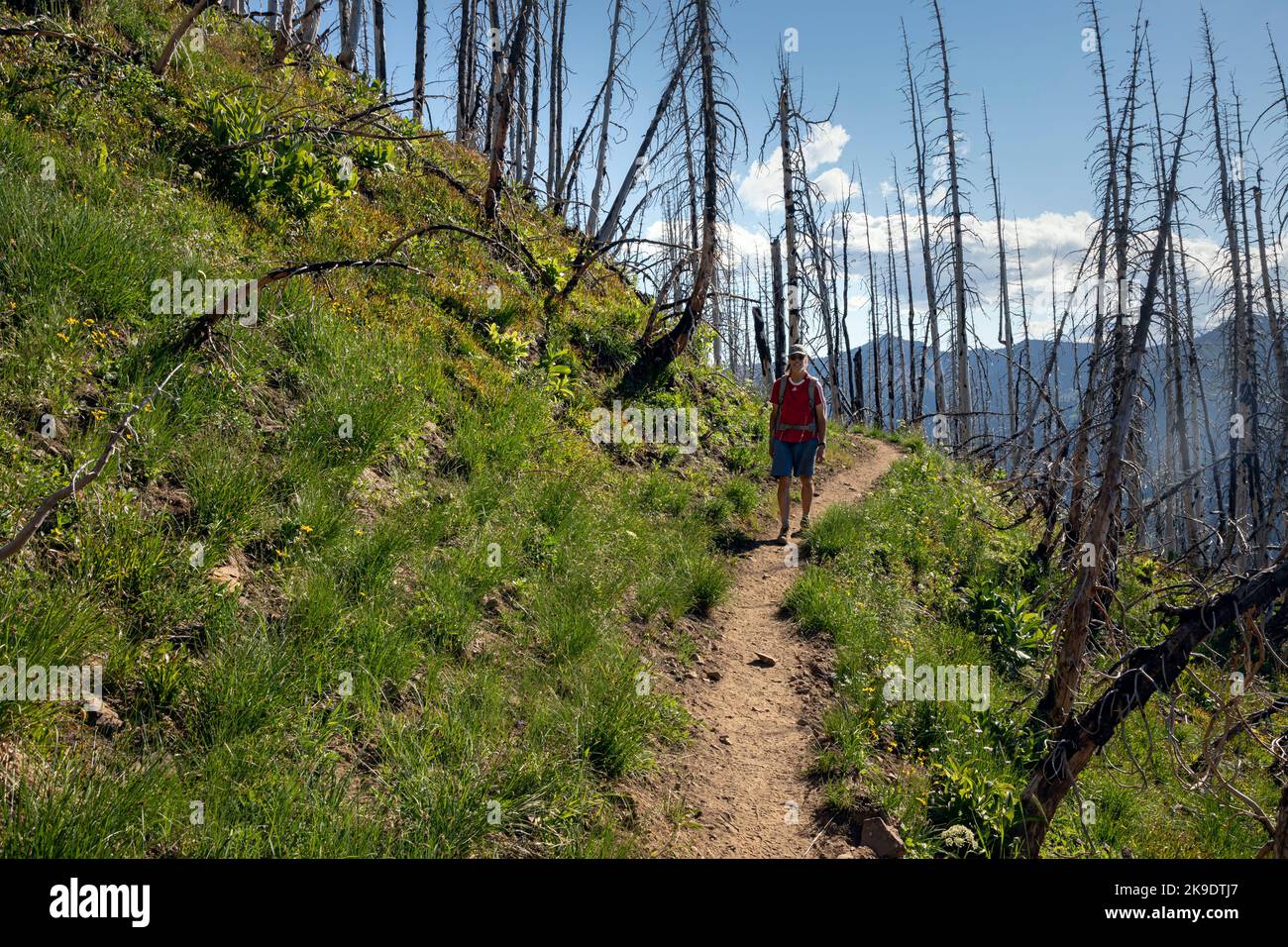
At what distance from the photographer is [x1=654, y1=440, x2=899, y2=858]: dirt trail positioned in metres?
3.51

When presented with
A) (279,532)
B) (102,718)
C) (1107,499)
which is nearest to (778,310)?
(1107,499)

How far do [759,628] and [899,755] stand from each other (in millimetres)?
1850

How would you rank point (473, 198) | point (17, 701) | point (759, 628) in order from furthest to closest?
point (473, 198) → point (759, 628) → point (17, 701)

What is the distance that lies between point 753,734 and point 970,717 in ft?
5.39

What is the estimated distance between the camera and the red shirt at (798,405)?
824 centimetres

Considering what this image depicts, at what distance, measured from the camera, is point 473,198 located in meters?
11.3

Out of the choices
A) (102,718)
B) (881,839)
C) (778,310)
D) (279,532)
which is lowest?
(881,839)

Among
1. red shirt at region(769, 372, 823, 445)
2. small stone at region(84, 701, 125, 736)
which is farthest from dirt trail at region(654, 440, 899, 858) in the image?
small stone at region(84, 701, 125, 736)

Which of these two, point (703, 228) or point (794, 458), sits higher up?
point (703, 228)

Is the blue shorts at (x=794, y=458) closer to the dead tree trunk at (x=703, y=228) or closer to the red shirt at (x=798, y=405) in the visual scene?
the red shirt at (x=798, y=405)

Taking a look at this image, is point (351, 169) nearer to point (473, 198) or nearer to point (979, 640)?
point (473, 198)

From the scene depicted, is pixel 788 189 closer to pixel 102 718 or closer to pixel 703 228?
pixel 703 228

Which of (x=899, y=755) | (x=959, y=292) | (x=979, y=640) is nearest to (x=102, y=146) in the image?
(x=899, y=755)

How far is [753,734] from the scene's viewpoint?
4.47m
